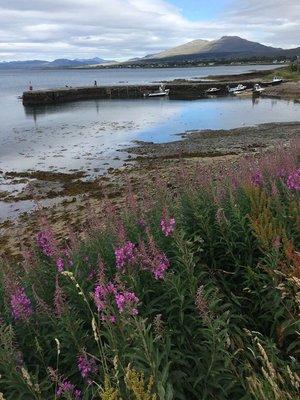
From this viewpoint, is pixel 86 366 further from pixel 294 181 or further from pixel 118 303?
pixel 294 181

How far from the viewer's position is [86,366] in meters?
3.55

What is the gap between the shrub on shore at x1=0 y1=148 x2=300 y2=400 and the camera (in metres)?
3.26

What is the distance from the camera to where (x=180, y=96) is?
301 ft

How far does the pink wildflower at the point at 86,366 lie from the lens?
11.6 ft

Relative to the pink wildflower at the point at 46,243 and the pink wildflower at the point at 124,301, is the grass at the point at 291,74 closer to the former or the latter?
the pink wildflower at the point at 46,243

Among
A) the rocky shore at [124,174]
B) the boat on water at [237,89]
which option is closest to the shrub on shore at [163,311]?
the rocky shore at [124,174]

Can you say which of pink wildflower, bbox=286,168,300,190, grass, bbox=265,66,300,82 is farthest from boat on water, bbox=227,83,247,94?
pink wildflower, bbox=286,168,300,190

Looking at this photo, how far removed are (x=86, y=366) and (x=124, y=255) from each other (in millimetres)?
1137

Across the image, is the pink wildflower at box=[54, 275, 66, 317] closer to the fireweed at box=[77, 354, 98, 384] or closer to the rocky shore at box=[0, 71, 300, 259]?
the fireweed at box=[77, 354, 98, 384]

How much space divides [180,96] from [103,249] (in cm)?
8962

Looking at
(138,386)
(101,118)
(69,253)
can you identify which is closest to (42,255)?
(69,253)

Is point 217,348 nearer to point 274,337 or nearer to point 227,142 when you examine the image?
point 274,337

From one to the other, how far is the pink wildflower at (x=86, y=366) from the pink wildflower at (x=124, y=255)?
3.18 ft

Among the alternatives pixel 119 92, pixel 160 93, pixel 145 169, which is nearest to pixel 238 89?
pixel 160 93
